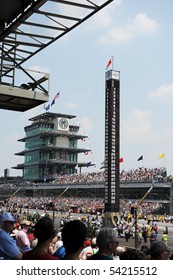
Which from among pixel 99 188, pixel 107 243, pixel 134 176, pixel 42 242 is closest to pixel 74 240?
pixel 107 243

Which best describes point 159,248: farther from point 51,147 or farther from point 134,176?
point 51,147

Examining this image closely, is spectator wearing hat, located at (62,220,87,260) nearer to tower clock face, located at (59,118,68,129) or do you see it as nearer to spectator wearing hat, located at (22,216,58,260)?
spectator wearing hat, located at (22,216,58,260)

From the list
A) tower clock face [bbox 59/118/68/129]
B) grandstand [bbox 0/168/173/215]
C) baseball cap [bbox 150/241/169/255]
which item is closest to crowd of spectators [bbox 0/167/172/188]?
grandstand [bbox 0/168/173/215]

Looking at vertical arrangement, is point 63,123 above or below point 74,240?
above

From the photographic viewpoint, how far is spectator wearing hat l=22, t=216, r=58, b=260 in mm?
3486

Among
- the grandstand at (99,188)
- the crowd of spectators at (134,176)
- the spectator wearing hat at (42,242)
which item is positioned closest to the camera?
the spectator wearing hat at (42,242)

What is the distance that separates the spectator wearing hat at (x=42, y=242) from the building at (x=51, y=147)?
103549 millimetres

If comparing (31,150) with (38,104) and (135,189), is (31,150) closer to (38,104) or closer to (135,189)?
(135,189)

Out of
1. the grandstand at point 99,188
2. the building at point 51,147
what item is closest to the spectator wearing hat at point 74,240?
the grandstand at point 99,188

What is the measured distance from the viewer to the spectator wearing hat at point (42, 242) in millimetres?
3486

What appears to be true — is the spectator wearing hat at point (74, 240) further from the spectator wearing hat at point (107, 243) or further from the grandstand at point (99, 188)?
the grandstand at point (99, 188)

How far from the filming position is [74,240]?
3383 mm

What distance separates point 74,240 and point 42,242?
0.50 m
